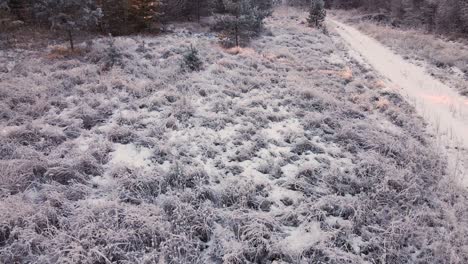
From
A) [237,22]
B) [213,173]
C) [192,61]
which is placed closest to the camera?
[213,173]

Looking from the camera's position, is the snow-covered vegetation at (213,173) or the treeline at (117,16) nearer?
the snow-covered vegetation at (213,173)

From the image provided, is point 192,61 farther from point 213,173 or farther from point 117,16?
point 117,16

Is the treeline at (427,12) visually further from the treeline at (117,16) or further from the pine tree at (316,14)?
the treeline at (117,16)

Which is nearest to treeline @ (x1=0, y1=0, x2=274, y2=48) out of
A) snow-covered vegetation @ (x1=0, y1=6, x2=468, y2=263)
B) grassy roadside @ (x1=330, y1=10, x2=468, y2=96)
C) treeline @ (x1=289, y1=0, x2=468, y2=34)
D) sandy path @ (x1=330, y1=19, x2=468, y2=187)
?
snow-covered vegetation @ (x1=0, y1=6, x2=468, y2=263)

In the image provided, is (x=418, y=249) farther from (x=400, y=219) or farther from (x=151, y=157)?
(x=151, y=157)

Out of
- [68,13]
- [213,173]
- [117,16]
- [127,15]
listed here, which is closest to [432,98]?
[213,173]

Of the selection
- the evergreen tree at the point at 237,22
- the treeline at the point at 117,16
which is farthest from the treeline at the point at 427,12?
the evergreen tree at the point at 237,22
